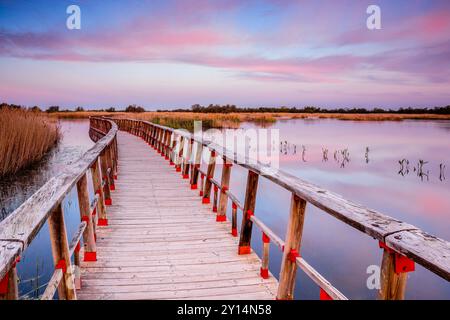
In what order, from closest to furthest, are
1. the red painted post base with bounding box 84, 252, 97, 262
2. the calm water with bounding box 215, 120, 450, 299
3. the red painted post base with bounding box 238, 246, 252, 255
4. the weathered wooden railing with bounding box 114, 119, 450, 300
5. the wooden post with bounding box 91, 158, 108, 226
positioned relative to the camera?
the weathered wooden railing with bounding box 114, 119, 450, 300 → the red painted post base with bounding box 84, 252, 97, 262 → the red painted post base with bounding box 238, 246, 252, 255 → the wooden post with bounding box 91, 158, 108, 226 → the calm water with bounding box 215, 120, 450, 299

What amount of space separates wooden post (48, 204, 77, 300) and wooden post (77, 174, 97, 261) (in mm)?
1038

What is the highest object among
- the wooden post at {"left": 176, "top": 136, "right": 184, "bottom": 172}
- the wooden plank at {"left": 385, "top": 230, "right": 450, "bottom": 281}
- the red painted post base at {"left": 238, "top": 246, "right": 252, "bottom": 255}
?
the wooden plank at {"left": 385, "top": 230, "right": 450, "bottom": 281}

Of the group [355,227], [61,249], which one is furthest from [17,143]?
[355,227]

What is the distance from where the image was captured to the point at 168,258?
3.72 meters

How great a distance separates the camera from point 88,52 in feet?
65.9

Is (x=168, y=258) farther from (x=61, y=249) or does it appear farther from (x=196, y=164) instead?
(x=196, y=164)

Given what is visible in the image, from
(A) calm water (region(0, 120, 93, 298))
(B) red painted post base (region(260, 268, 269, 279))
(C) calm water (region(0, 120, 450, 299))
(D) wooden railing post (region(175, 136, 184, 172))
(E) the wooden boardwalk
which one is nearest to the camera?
(E) the wooden boardwalk

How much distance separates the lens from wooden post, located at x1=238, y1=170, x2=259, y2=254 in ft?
12.0

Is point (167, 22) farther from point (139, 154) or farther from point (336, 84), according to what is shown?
point (336, 84)

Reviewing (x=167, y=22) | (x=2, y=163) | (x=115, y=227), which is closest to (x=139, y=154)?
(x=2, y=163)

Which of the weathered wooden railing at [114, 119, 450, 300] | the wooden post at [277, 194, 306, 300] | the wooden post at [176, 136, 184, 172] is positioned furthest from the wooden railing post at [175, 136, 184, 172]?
the wooden post at [277, 194, 306, 300]

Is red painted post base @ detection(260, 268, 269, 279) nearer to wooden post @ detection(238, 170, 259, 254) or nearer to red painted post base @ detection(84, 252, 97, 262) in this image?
wooden post @ detection(238, 170, 259, 254)

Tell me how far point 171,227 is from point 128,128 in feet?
80.4

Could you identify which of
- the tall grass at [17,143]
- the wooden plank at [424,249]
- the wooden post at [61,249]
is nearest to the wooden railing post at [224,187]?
the wooden post at [61,249]
